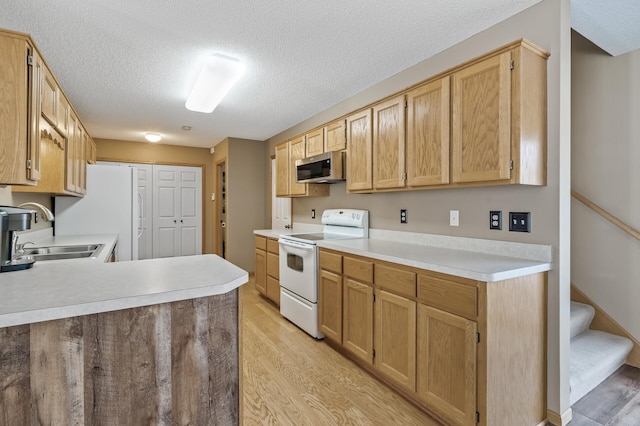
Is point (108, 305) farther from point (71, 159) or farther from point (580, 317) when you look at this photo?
point (580, 317)

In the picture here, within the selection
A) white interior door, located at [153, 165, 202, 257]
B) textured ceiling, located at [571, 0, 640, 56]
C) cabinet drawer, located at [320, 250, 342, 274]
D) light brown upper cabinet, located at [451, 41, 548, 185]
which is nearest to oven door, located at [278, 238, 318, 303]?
cabinet drawer, located at [320, 250, 342, 274]

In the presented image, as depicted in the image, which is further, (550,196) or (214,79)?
(214,79)

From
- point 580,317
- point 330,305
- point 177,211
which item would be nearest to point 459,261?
point 330,305

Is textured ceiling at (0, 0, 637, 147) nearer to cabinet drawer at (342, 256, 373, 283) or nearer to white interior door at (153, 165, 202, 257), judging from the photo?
cabinet drawer at (342, 256, 373, 283)

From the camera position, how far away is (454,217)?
2.41m

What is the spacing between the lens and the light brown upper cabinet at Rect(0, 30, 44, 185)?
1621mm

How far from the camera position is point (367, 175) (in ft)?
9.50

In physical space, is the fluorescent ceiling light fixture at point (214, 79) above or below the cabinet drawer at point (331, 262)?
above

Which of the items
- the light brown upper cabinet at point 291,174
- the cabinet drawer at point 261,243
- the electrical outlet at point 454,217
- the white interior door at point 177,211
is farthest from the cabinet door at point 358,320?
the white interior door at point 177,211

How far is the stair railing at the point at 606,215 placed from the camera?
2.40 meters

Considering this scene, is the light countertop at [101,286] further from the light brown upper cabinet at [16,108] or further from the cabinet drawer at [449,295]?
the cabinet drawer at [449,295]

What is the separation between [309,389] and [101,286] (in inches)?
60.7

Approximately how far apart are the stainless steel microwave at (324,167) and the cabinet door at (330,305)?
100cm

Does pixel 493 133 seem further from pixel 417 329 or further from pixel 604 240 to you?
→ pixel 604 240
